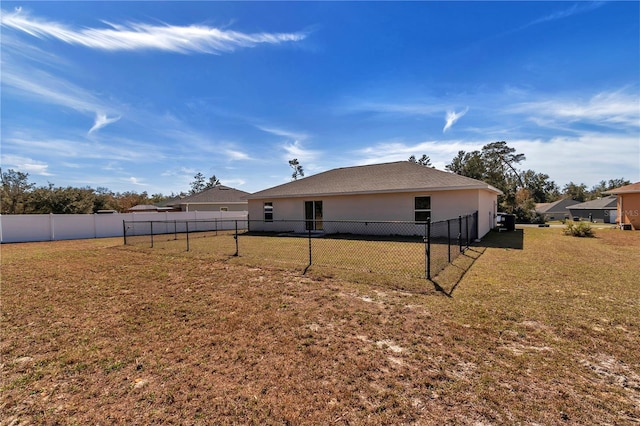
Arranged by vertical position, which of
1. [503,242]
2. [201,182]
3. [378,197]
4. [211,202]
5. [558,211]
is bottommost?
[503,242]

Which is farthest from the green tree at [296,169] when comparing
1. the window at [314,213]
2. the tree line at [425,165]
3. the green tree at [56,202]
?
the window at [314,213]

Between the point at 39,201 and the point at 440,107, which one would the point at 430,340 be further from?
the point at 39,201

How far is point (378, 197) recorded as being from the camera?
14.7 m

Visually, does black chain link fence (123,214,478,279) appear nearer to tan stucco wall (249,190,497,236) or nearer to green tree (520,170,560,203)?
tan stucco wall (249,190,497,236)

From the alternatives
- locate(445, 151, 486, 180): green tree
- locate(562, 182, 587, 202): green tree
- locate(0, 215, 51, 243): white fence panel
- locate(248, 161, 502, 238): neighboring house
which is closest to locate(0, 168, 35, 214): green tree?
locate(0, 215, 51, 243): white fence panel

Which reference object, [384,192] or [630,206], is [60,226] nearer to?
[384,192]

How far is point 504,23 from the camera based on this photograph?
30.7 feet

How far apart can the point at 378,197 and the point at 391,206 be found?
0.87 metres

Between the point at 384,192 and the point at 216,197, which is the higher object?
the point at 216,197

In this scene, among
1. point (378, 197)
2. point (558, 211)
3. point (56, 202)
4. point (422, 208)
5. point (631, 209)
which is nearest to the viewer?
point (422, 208)

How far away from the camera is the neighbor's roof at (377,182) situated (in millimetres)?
13008

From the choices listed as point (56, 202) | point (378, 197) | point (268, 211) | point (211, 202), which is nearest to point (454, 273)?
point (378, 197)

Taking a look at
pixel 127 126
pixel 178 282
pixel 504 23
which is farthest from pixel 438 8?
pixel 127 126

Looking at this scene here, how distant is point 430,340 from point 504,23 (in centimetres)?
1132
